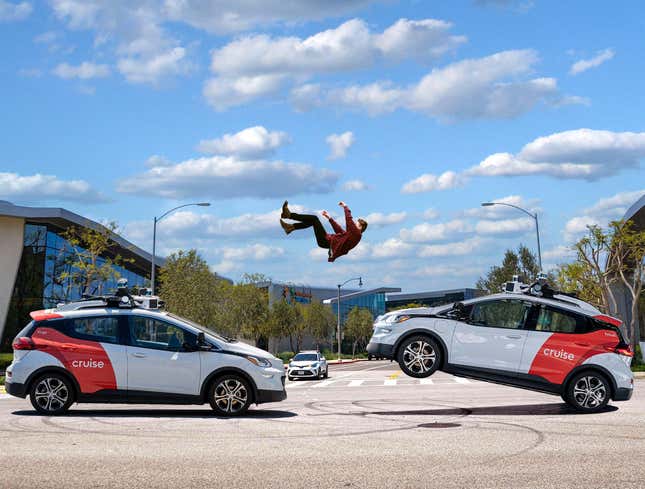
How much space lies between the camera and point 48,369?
1266 cm

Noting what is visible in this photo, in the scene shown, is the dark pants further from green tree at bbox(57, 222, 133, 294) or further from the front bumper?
green tree at bbox(57, 222, 133, 294)

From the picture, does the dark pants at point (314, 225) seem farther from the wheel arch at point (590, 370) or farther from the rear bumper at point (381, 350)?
the wheel arch at point (590, 370)

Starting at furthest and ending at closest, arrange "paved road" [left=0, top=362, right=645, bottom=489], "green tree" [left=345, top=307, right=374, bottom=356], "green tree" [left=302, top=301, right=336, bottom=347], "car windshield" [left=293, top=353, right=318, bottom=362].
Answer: "green tree" [left=345, top=307, right=374, bottom=356]
"green tree" [left=302, top=301, right=336, bottom=347]
"car windshield" [left=293, top=353, right=318, bottom=362]
"paved road" [left=0, top=362, right=645, bottom=489]

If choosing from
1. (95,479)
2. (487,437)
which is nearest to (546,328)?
(487,437)

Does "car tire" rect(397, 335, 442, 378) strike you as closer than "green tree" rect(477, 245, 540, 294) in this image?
Yes

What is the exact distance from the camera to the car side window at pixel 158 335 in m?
12.6

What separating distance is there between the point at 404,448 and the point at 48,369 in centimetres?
669

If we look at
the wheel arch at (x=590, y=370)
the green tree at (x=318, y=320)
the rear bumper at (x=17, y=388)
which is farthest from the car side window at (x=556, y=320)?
the green tree at (x=318, y=320)

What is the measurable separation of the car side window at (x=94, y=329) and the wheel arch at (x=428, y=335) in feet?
15.2

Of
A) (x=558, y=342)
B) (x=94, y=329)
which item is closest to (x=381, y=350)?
(x=558, y=342)

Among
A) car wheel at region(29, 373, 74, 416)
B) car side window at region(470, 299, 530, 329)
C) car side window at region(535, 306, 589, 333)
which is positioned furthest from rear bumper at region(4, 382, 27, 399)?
car side window at region(535, 306, 589, 333)

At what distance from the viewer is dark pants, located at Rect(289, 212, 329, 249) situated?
16.7m

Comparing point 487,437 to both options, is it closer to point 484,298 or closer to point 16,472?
point 484,298

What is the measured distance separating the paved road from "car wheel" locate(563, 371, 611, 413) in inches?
9.1
